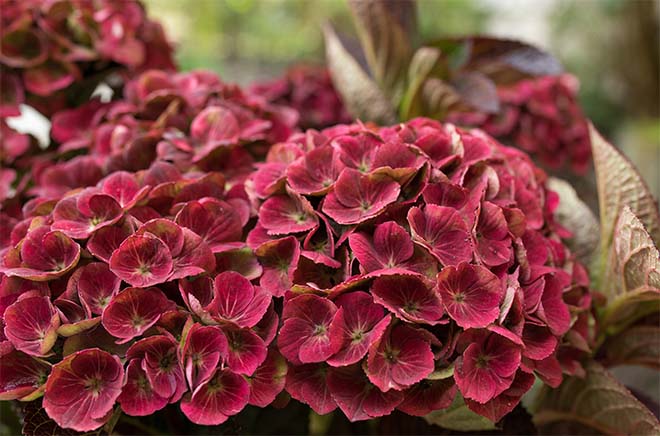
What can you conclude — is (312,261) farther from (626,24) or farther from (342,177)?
(626,24)

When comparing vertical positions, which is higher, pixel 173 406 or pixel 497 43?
pixel 497 43

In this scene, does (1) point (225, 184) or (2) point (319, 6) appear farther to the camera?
(2) point (319, 6)

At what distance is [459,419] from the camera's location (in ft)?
1.93

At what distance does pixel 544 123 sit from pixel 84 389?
0.81 m

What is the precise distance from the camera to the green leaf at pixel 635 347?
2.17 feet

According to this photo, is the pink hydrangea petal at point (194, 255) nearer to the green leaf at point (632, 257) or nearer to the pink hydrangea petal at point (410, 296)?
the pink hydrangea petal at point (410, 296)

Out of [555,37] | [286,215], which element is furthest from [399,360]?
[555,37]

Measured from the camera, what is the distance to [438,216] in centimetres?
52

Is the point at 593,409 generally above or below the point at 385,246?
below

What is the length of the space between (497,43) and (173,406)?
0.57 meters

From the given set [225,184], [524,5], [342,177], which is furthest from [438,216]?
[524,5]

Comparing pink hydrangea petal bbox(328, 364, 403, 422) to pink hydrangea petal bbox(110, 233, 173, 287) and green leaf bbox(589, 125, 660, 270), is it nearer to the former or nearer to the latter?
pink hydrangea petal bbox(110, 233, 173, 287)

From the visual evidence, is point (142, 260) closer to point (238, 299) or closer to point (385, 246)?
point (238, 299)

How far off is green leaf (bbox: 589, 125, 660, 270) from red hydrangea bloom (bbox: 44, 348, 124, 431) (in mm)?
461
